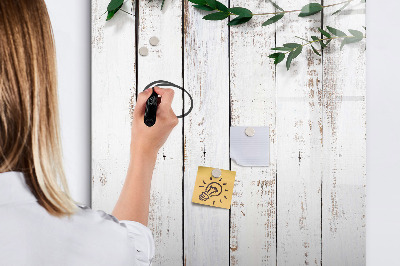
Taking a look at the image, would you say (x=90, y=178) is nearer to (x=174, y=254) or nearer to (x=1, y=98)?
(x=174, y=254)

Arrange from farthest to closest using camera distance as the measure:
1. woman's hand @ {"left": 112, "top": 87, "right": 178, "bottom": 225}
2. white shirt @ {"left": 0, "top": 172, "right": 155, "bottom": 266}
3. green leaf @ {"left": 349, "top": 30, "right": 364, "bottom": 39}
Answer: green leaf @ {"left": 349, "top": 30, "right": 364, "bottom": 39}
woman's hand @ {"left": 112, "top": 87, "right": 178, "bottom": 225}
white shirt @ {"left": 0, "top": 172, "right": 155, "bottom": 266}

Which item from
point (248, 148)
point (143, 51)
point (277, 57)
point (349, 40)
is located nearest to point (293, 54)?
point (277, 57)

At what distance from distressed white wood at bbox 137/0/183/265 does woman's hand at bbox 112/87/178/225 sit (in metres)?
0.15

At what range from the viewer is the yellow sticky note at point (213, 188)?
93cm

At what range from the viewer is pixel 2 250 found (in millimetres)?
415

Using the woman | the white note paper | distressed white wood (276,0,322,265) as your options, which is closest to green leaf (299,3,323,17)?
distressed white wood (276,0,322,265)

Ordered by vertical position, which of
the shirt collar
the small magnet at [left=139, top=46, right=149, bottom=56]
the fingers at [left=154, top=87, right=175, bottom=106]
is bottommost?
the shirt collar

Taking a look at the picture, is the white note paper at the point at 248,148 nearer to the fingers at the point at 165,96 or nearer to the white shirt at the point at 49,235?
the fingers at the point at 165,96

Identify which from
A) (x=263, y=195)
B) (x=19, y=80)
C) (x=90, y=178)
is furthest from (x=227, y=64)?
(x=19, y=80)

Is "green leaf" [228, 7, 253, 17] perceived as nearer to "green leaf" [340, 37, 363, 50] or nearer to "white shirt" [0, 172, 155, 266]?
"green leaf" [340, 37, 363, 50]

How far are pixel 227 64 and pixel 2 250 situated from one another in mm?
673

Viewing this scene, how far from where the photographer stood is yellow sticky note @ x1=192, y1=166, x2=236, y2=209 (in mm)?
933

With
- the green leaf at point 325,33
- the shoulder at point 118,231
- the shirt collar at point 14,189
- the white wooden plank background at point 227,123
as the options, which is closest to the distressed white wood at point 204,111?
the white wooden plank background at point 227,123

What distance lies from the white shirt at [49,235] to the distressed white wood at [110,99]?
1.40 feet
